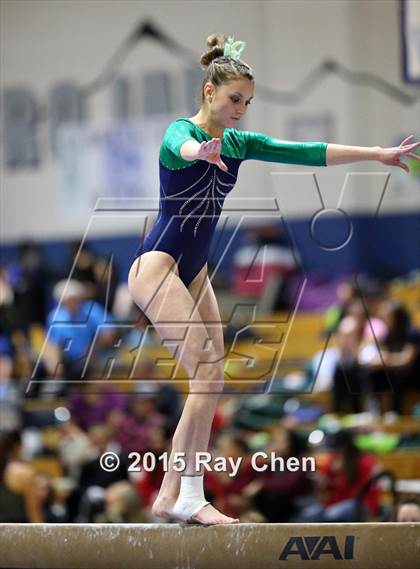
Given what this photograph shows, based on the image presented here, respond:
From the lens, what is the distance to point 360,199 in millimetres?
12102

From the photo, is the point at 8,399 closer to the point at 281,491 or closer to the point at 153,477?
the point at 153,477

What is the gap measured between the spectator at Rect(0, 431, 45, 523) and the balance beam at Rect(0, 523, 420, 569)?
2.38 metres

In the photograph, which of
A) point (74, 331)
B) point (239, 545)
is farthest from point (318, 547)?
point (74, 331)

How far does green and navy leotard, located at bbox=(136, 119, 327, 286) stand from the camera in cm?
387

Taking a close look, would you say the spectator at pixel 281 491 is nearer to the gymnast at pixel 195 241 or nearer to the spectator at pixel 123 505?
the spectator at pixel 123 505

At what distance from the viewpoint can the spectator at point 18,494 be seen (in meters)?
6.25

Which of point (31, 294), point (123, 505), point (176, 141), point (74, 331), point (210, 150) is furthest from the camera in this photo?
point (31, 294)

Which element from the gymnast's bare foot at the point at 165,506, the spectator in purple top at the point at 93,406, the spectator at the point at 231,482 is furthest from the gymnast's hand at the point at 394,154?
the spectator in purple top at the point at 93,406

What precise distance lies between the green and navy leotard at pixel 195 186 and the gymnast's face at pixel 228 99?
0.26 feet

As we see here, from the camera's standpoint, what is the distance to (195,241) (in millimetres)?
3961

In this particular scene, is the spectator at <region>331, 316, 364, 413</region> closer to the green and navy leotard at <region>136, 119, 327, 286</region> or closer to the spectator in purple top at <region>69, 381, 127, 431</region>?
the spectator in purple top at <region>69, 381, 127, 431</region>

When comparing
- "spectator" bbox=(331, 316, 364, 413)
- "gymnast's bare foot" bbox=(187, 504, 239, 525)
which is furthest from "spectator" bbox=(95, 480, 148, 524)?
"gymnast's bare foot" bbox=(187, 504, 239, 525)

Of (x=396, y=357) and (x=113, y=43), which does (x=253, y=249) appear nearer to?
(x=113, y=43)

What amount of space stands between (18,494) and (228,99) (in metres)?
3.21
